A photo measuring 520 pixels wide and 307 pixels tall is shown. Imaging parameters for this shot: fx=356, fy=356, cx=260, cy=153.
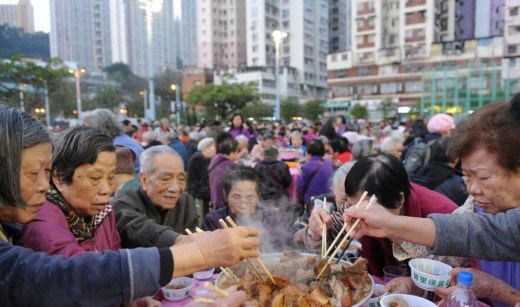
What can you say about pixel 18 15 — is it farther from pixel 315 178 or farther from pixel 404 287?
pixel 404 287

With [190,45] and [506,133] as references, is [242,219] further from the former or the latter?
[190,45]

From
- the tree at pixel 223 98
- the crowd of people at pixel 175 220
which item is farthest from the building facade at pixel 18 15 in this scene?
the crowd of people at pixel 175 220

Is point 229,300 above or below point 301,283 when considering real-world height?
above

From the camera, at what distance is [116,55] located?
6744 cm

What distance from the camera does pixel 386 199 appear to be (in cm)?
234

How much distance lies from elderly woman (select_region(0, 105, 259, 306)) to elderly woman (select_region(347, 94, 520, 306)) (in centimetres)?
82

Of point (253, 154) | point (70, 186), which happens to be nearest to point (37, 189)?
point (70, 186)

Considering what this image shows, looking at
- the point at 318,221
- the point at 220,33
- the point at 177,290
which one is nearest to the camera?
the point at 177,290

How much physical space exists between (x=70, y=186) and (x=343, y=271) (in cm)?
162

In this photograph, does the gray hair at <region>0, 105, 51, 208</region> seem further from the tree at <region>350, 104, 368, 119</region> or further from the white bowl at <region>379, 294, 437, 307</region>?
the tree at <region>350, 104, 368, 119</region>

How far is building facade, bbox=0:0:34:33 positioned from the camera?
5874 cm

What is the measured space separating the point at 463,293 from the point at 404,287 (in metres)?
0.46

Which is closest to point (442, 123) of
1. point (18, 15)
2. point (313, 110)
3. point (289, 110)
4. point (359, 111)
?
point (359, 111)

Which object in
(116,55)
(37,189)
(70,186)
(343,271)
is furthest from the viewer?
(116,55)
